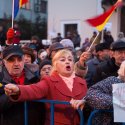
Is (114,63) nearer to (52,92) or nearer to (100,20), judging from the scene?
(100,20)

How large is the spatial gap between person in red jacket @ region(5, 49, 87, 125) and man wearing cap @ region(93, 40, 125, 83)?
3.66ft

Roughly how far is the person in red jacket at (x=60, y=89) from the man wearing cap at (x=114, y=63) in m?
1.12

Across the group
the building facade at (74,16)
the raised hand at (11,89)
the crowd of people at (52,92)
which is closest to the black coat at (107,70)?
the crowd of people at (52,92)

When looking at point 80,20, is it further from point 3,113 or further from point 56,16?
point 3,113

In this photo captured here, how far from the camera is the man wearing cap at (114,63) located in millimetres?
5035

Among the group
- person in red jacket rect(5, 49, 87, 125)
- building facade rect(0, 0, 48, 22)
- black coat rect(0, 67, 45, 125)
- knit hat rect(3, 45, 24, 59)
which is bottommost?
black coat rect(0, 67, 45, 125)

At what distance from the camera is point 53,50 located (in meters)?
6.14

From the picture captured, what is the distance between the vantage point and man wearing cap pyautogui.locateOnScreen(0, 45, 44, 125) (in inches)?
155

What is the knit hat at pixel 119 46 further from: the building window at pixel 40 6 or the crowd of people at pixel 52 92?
the building window at pixel 40 6

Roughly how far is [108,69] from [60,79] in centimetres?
135

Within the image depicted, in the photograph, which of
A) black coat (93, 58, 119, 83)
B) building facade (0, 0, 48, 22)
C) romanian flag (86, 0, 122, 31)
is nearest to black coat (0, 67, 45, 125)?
black coat (93, 58, 119, 83)

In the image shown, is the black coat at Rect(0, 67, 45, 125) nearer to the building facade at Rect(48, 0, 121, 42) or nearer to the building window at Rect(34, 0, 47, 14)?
the building facade at Rect(48, 0, 121, 42)

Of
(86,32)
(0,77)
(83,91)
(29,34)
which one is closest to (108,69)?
(83,91)

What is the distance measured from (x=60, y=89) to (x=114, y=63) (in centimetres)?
144
